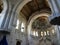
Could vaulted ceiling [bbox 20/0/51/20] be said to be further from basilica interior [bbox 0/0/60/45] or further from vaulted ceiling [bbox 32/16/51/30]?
vaulted ceiling [bbox 32/16/51/30]

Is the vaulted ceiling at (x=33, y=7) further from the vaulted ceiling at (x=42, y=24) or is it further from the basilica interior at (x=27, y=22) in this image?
the vaulted ceiling at (x=42, y=24)

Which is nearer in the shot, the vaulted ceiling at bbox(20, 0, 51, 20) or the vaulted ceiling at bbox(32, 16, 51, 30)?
the vaulted ceiling at bbox(20, 0, 51, 20)

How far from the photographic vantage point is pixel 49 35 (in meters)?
19.4

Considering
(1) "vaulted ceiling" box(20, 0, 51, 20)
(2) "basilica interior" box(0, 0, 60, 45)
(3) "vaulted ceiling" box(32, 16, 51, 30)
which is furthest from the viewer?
(3) "vaulted ceiling" box(32, 16, 51, 30)

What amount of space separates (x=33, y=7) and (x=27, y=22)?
85.7 inches

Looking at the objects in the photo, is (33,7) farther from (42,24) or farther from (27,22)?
(42,24)

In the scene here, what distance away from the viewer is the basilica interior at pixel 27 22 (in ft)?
32.1

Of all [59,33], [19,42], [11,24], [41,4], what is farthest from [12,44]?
[41,4]

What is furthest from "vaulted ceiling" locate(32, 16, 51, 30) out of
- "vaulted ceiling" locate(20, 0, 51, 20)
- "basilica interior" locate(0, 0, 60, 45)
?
"vaulted ceiling" locate(20, 0, 51, 20)

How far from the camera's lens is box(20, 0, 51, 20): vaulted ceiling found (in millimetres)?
14973

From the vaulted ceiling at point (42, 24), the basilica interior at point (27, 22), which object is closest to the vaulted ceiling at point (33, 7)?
the basilica interior at point (27, 22)

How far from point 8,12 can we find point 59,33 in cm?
535

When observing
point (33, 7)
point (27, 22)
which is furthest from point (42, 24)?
point (33, 7)

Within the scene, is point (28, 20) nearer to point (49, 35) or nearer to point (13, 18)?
point (49, 35)
